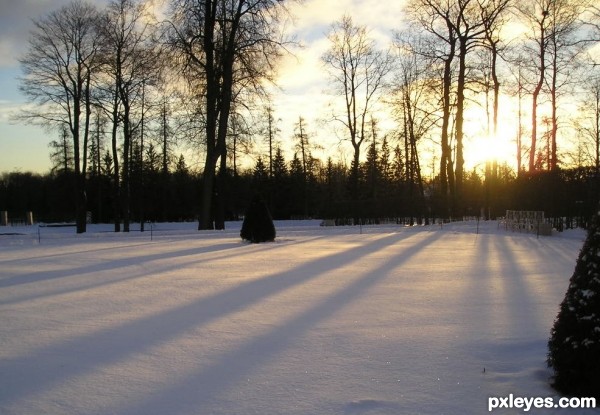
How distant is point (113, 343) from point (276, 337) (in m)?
1.98

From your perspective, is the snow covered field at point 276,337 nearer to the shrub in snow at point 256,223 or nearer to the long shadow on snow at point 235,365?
the long shadow on snow at point 235,365

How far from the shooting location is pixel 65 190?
6512 centimetres

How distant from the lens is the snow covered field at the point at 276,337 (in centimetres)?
491

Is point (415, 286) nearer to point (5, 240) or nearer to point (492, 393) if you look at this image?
point (492, 393)

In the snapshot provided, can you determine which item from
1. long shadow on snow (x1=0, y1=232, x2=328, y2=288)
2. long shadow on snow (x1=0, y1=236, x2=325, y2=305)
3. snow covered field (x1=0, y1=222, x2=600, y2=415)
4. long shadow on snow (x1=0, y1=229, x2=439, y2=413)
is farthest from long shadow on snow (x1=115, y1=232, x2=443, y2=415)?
long shadow on snow (x1=0, y1=232, x2=328, y2=288)

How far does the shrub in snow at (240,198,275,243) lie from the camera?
2205 cm

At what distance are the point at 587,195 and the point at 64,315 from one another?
21110 millimetres

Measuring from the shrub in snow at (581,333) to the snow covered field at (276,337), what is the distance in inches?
10.7

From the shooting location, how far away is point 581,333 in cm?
461

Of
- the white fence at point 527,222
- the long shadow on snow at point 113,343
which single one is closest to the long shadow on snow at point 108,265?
the long shadow on snow at point 113,343

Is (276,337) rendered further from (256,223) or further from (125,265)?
(256,223)

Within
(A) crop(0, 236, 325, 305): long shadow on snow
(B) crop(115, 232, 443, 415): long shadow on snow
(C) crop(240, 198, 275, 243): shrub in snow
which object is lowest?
(B) crop(115, 232, 443, 415): long shadow on snow

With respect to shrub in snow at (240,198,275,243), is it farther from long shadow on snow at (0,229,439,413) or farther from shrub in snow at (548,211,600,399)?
shrub in snow at (548,211,600,399)

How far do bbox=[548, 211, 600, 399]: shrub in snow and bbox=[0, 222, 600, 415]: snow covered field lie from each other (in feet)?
0.89
